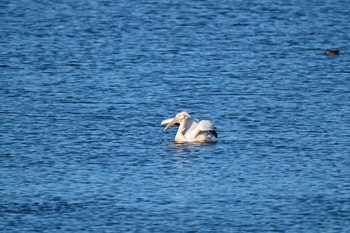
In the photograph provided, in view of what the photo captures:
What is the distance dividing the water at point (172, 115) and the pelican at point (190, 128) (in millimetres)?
178

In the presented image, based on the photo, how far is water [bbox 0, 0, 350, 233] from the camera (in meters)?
Answer: 14.1

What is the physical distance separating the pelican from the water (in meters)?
0.18

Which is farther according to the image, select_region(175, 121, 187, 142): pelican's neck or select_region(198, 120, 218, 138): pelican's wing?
select_region(175, 121, 187, 142): pelican's neck

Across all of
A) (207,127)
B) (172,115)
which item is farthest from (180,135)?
(172,115)

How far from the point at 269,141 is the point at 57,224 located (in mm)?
4796

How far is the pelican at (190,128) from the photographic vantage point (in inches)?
682

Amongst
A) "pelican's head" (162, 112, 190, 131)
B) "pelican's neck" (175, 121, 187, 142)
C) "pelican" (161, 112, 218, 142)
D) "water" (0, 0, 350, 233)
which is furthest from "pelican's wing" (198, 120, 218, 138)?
"pelican's head" (162, 112, 190, 131)

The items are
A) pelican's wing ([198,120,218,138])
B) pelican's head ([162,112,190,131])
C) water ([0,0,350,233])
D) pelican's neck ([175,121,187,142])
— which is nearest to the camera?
water ([0,0,350,233])

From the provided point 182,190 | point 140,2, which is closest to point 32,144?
point 182,190

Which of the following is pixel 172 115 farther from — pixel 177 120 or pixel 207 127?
pixel 207 127

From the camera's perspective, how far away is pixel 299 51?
24.4 m

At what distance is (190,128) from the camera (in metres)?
17.7

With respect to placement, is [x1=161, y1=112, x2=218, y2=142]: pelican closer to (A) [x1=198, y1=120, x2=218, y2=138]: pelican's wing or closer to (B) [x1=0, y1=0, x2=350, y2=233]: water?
(A) [x1=198, y1=120, x2=218, y2=138]: pelican's wing

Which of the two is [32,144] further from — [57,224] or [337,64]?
[337,64]
